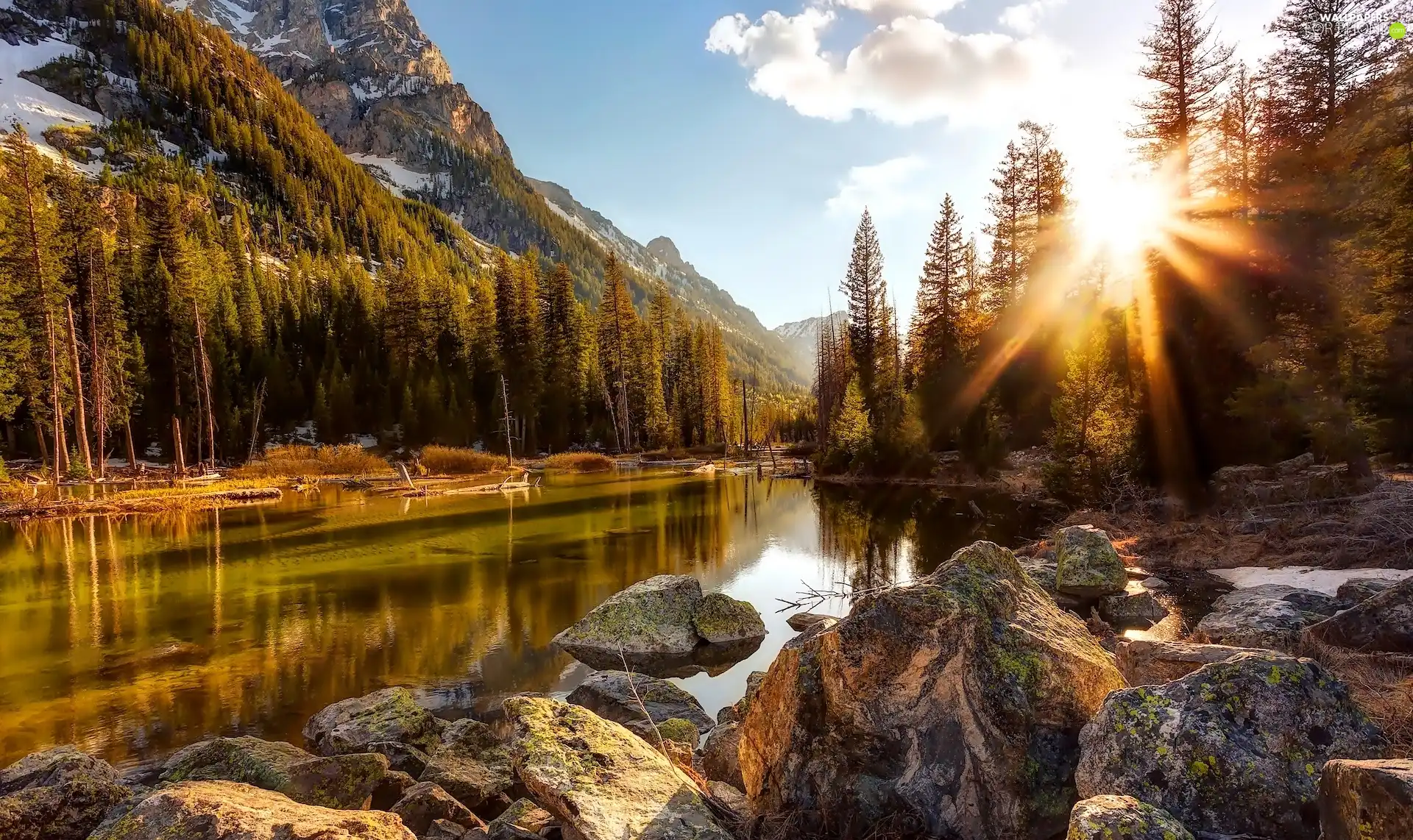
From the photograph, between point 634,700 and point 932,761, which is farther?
point 634,700

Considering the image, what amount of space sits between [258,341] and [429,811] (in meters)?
76.0

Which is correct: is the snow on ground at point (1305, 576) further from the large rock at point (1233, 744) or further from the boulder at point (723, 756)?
the boulder at point (723, 756)

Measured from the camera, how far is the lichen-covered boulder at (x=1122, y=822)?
90.4 inches

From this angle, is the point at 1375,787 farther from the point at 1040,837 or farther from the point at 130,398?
the point at 130,398

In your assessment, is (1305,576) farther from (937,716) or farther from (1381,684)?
(937,716)

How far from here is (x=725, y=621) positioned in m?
11.4

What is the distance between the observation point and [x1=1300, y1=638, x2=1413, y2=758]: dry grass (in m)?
3.34

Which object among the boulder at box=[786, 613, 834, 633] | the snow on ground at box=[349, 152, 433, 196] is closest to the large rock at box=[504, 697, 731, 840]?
the boulder at box=[786, 613, 834, 633]

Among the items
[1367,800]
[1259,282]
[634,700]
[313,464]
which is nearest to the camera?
[1367,800]

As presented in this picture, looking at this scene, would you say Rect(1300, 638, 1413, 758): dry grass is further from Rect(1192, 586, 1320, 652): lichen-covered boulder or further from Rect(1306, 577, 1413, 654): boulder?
Rect(1192, 586, 1320, 652): lichen-covered boulder

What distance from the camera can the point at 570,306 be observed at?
70.9m

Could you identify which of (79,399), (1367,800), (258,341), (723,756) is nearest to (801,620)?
(723,756)

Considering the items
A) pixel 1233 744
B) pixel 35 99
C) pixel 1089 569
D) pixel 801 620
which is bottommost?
pixel 801 620

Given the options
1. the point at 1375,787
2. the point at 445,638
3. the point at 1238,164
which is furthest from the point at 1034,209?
the point at 1375,787
